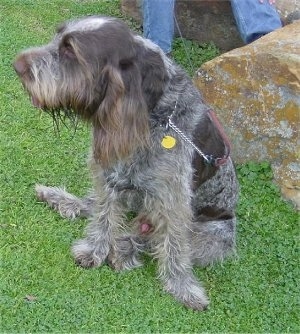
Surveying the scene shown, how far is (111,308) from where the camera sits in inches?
163

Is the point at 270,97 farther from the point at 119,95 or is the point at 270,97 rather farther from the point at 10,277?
the point at 10,277

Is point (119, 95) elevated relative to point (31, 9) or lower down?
elevated

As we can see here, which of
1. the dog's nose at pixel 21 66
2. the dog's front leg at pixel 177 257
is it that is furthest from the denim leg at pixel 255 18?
the dog's nose at pixel 21 66

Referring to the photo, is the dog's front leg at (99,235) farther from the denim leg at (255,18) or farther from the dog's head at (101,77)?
the denim leg at (255,18)

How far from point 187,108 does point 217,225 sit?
1052 mm

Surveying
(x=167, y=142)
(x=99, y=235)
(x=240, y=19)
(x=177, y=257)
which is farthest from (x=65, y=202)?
(x=240, y=19)

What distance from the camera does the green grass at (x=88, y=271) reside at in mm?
4086

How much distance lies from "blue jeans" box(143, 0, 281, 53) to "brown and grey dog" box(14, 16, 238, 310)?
208 cm

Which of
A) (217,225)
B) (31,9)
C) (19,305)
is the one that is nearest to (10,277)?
(19,305)

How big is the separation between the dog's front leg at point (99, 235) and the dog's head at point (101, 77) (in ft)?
2.55

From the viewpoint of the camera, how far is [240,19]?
6156 millimetres

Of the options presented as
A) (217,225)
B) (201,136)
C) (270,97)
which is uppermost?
(201,136)

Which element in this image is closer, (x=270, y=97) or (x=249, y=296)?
(x=249, y=296)

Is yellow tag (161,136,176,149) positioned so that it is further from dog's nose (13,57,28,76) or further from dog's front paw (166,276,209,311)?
dog's front paw (166,276,209,311)
